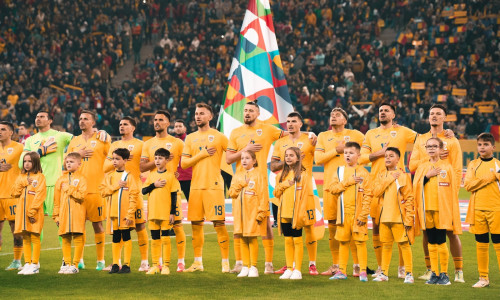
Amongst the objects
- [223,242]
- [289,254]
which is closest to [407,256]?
[289,254]

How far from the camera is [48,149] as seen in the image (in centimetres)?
1085

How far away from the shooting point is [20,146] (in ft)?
36.2

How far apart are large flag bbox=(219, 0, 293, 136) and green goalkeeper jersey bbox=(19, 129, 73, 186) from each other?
3.72 m

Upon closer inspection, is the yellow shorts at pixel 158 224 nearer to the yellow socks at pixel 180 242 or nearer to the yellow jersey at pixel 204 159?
the yellow socks at pixel 180 242

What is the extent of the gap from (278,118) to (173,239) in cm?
288

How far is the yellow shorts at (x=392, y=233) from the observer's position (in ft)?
29.4

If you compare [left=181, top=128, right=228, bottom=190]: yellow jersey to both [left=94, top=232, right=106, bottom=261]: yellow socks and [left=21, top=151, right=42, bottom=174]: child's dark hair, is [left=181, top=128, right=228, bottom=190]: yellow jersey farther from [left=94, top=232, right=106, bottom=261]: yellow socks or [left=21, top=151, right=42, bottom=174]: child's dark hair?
[left=21, top=151, right=42, bottom=174]: child's dark hair

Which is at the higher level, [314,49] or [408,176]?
[314,49]

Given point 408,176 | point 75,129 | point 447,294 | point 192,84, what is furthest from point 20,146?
point 192,84

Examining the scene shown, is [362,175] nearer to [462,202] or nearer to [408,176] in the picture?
[408,176]

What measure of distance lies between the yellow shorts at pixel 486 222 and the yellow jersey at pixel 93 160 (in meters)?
5.02

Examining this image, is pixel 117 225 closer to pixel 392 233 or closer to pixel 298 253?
pixel 298 253

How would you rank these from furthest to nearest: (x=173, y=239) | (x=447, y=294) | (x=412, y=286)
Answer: (x=173, y=239) < (x=412, y=286) < (x=447, y=294)

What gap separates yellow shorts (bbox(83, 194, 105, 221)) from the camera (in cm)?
1035
